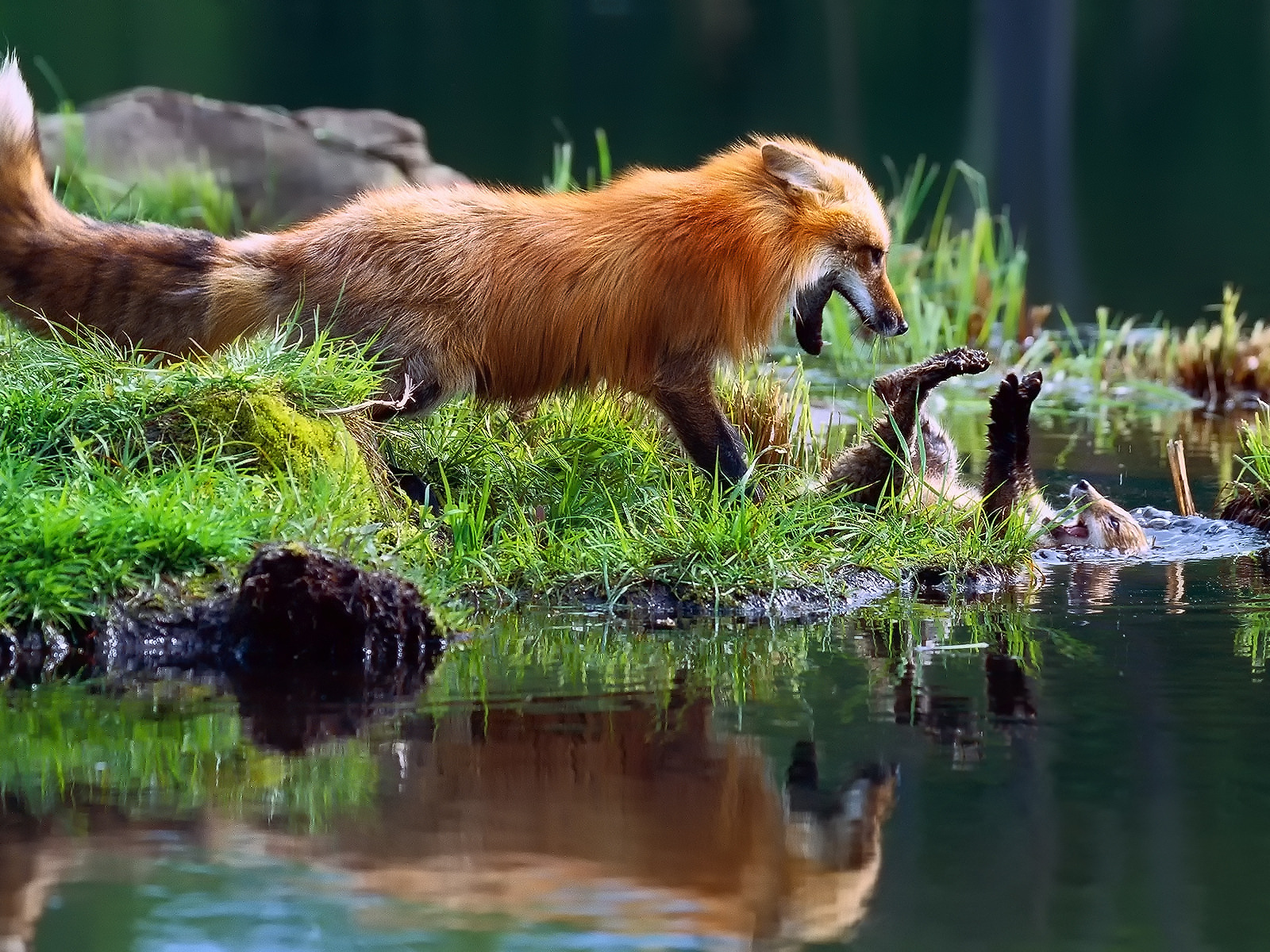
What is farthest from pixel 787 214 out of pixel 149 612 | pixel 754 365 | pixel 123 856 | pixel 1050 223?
pixel 1050 223

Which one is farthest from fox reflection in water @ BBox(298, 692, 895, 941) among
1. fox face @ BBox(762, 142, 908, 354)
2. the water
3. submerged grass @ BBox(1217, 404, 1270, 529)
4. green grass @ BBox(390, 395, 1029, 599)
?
the water

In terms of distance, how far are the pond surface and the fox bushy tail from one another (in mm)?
1828

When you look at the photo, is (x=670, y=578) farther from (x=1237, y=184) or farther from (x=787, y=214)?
(x=1237, y=184)

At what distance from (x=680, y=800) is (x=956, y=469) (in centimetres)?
400

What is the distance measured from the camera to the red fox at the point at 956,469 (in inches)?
289

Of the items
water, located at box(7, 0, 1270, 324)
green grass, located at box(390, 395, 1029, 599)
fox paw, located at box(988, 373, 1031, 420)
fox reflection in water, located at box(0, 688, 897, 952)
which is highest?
water, located at box(7, 0, 1270, 324)

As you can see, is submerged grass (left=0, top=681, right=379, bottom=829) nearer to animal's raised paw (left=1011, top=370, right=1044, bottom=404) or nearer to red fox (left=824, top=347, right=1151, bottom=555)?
red fox (left=824, top=347, right=1151, bottom=555)

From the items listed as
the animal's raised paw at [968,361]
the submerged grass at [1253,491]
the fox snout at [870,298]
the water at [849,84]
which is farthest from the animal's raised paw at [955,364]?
the water at [849,84]

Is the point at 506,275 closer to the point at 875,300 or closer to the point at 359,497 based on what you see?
the point at 359,497

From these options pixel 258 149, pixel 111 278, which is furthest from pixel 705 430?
pixel 258 149

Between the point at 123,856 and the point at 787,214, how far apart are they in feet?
13.8

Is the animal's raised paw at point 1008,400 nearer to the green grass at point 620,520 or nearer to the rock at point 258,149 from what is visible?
the green grass at point 620,520

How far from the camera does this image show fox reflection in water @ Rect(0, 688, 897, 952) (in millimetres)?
3609

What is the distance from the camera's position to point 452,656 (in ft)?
18.7
